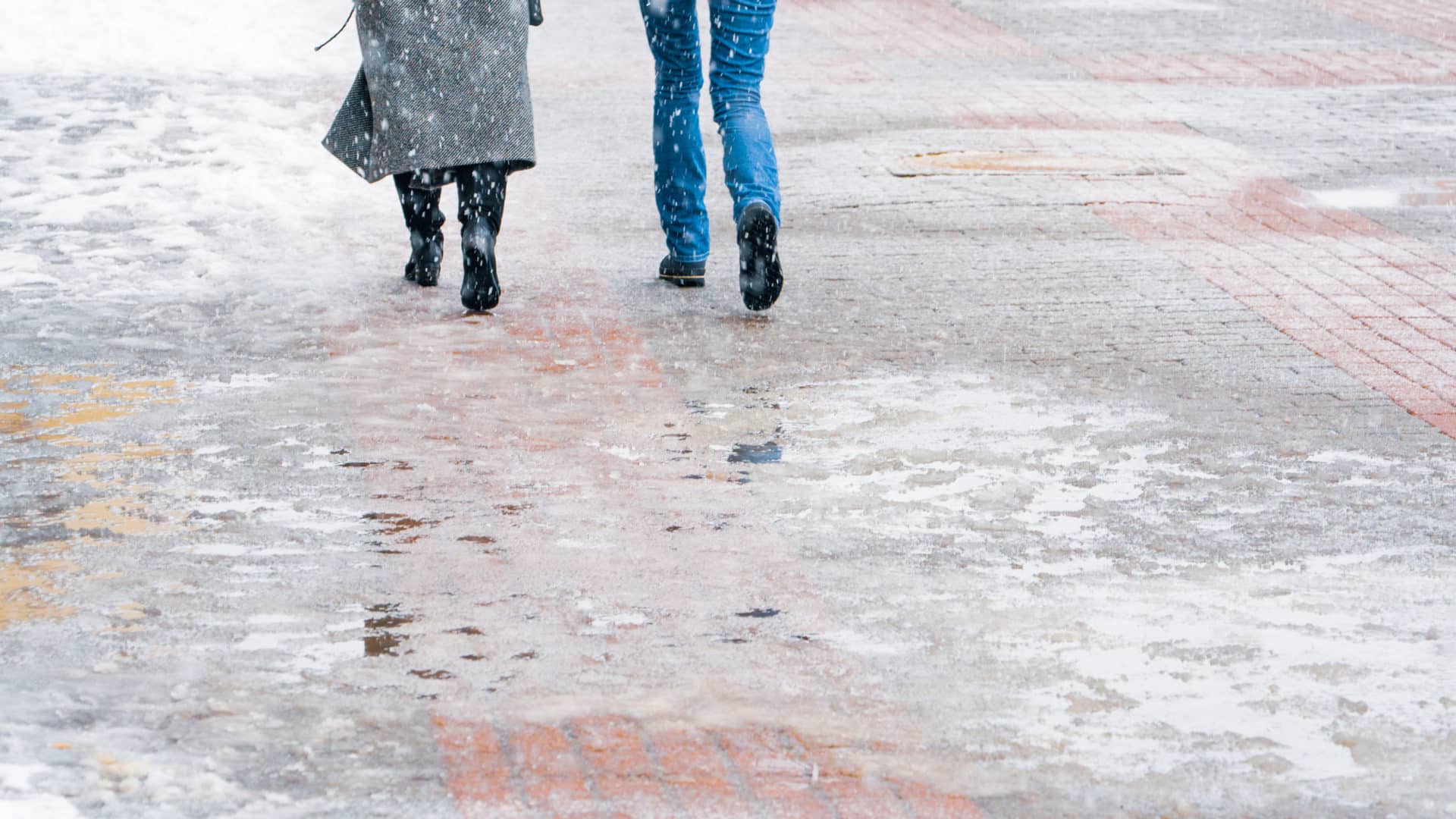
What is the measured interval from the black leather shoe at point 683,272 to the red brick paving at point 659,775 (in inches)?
132

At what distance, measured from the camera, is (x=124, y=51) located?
36.9 ft

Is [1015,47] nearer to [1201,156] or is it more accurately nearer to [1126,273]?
[1201,156]

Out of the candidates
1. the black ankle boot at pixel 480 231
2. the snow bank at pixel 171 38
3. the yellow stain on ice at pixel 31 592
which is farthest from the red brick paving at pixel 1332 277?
the snow bank at pixel 171 38

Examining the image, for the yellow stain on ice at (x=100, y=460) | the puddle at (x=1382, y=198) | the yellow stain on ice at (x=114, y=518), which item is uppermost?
the yellow stain on ice at (x=114, y=518)

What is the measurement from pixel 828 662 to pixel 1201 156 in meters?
5.87

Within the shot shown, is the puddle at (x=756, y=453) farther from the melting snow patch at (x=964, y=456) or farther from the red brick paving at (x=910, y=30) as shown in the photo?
the red brick paving at (x=910, y=30)

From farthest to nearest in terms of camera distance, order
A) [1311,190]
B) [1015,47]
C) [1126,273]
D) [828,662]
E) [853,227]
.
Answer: [1015,47] < [1311,190] < [853,227] < [1126,273] < [828,662]

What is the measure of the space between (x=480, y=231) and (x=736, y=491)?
1.87m

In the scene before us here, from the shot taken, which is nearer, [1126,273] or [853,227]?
A: [1126,273]

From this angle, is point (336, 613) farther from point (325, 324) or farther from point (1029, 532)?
point (325, 324)

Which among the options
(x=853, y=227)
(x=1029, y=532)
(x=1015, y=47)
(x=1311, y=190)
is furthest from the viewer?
(x=1015, y=47)

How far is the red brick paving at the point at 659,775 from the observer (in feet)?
9.94

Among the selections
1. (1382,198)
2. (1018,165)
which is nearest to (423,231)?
(1018,165)

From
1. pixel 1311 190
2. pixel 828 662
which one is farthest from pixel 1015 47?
pixel 828 662
